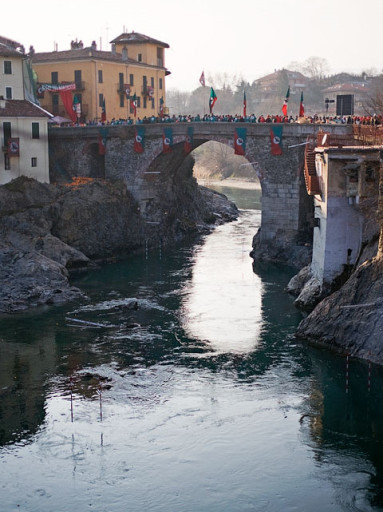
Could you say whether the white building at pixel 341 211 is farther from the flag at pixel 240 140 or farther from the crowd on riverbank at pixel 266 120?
the flag at pixel 240 140

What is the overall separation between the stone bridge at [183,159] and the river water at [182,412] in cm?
1137

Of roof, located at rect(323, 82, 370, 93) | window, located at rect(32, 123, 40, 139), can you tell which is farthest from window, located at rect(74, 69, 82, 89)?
roof, located at rect(323, 82, 370, 93)

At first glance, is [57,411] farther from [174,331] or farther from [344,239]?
[344,239]

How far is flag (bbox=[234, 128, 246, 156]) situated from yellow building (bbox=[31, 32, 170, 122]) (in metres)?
16.8

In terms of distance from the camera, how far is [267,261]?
58.9 meters

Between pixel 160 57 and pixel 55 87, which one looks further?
pixel 160 57

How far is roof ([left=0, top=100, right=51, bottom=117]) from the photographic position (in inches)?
2404

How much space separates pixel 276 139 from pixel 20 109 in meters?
20.2

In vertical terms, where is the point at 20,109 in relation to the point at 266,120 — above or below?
above

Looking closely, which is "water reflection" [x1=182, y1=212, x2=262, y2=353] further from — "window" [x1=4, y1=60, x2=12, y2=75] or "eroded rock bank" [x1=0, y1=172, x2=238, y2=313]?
"window" [x1=4, y1=60, x2=12, y2=75]

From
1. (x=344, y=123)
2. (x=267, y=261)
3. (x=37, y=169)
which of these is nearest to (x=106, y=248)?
(x=37, y=169)

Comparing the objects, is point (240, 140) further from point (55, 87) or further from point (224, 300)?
point (55, 87)

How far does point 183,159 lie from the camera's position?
7206 centimetres

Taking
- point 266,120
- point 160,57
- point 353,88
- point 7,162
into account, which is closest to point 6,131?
point 7,162
